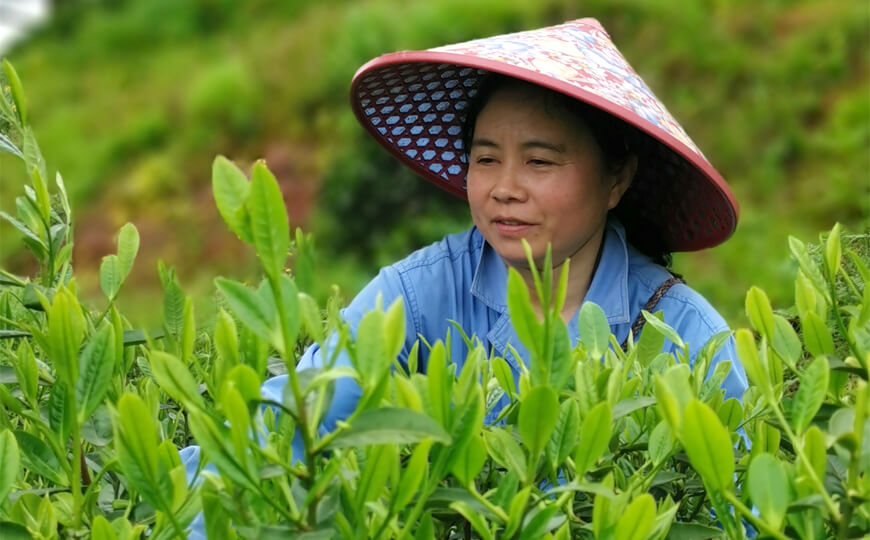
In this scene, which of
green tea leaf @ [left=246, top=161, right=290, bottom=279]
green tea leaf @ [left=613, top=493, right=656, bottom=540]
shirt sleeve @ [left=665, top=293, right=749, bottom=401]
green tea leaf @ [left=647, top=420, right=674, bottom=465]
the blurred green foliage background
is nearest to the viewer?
green tea leaf @ [left=246, top=161, right=290, bottom=279]

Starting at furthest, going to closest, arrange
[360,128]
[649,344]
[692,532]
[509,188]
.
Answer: [360,128]
[509,188]
[649,344]
[692,532]

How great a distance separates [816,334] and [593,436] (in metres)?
0.24

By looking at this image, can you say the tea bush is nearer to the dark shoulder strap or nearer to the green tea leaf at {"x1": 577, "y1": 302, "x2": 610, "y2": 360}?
the green tea leaf at {"x1": 577, "y1": 302, "x2": 610, "y2": 360}

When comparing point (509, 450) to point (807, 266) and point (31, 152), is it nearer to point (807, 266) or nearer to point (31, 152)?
point (807, 266)

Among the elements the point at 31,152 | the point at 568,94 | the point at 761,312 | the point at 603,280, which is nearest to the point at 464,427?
the point at 761,312

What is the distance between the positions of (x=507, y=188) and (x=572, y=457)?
0.85m

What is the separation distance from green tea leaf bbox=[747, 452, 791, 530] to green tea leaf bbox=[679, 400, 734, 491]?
2 centimetres

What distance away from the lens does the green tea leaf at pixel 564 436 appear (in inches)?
30.3

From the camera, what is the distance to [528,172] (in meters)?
1.69

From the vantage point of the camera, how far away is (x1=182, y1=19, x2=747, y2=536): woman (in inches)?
63.0

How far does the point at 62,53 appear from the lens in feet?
31.8

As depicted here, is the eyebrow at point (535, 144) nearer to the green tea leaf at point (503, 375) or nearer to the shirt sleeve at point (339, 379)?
the shirt sleeve at point (339, 379)

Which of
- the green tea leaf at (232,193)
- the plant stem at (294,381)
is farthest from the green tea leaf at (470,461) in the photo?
the green tea leaf at (232,193)

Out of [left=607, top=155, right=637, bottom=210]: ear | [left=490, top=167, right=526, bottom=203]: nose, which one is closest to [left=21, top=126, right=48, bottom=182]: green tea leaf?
[left=490, top=167, right=526, bottom=203]: nose
